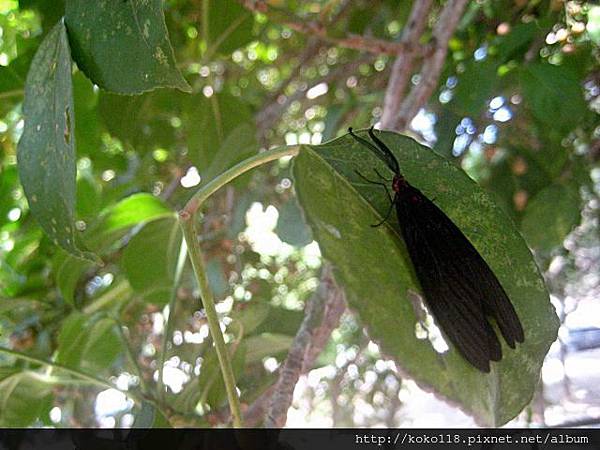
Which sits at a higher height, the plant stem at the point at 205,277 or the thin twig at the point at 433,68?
the thin twig at the point at 433,68

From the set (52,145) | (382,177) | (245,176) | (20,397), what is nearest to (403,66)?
(245,176)

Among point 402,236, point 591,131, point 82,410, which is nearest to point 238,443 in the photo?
point 402,236

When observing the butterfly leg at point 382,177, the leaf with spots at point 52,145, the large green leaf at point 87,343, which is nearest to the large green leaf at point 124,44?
the leaf with spots at point 52,145

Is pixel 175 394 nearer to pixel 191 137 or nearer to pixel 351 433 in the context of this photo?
pixel 351 433

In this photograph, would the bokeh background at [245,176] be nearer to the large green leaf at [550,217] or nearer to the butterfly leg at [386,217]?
the large green leaf at [550,217]

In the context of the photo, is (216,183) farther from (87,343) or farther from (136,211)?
(87,343)

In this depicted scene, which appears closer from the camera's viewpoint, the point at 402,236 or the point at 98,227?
the point at 402,236

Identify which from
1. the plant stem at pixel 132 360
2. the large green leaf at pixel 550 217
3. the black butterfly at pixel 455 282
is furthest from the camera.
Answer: the large green leaf at pixel 550 217
